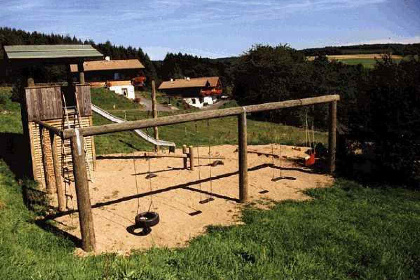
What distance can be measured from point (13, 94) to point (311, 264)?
36779mm

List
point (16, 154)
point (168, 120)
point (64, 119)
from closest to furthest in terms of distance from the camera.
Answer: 1. point (168, 120)
2. point (64, 119)
3. point (16, 154)

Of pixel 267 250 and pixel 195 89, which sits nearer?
→ pixel 267 250

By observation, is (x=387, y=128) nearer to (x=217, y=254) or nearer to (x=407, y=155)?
(x=407, y=155)

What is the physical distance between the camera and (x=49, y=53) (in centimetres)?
1558

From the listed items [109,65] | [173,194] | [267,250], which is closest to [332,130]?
[173,194]

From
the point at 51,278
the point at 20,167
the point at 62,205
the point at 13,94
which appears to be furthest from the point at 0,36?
the point at 51,278

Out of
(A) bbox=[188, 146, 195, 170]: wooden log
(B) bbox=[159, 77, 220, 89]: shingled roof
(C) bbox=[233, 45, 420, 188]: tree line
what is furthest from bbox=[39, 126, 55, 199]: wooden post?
(B) bbox=[159, 77, 220, 89]: shingled roof

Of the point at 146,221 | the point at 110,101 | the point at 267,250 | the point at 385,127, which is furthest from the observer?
the point at 110,101

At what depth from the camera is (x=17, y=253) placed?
8.29m

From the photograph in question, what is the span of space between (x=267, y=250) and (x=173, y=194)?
5950mm

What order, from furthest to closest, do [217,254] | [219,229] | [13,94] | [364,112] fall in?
[13,94], [364,112], [219,229], [217,254]

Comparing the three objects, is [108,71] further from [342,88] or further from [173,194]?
[173,194]

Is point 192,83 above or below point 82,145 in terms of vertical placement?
above

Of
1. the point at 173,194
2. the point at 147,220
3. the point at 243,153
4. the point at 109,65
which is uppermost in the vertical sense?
the point at 109,65
